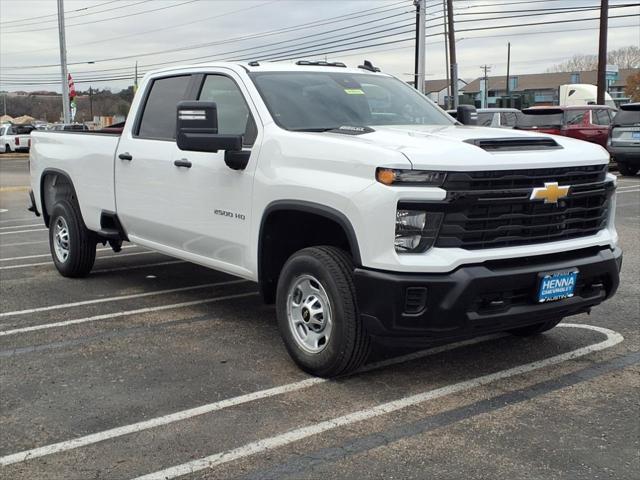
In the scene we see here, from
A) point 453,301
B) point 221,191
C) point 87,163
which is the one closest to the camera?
point 453,301

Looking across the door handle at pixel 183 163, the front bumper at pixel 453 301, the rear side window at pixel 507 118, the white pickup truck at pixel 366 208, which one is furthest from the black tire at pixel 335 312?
the rear side window at pixel 507 118

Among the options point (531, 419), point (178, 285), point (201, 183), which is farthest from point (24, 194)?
point (531, 419)

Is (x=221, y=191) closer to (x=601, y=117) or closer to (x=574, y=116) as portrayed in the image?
(x=574, y=116)

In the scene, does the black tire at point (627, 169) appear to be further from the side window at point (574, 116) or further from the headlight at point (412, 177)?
the headlight at point (412, 177)

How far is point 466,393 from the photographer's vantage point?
4.36 metres

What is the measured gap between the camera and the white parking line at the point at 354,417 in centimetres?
347

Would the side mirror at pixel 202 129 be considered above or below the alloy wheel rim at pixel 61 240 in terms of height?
above

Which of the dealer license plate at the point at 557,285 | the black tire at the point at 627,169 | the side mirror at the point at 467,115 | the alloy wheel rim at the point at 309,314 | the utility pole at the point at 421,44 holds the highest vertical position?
the utility pole at the point at 421,44

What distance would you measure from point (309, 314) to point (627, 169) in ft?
56.1

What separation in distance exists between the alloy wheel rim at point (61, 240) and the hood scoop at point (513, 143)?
478 centimetres

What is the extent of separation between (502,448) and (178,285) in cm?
447

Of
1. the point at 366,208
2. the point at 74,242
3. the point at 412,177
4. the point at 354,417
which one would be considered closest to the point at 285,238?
the point at 366,208

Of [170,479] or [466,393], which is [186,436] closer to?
[170,479]

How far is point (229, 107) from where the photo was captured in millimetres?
5504
